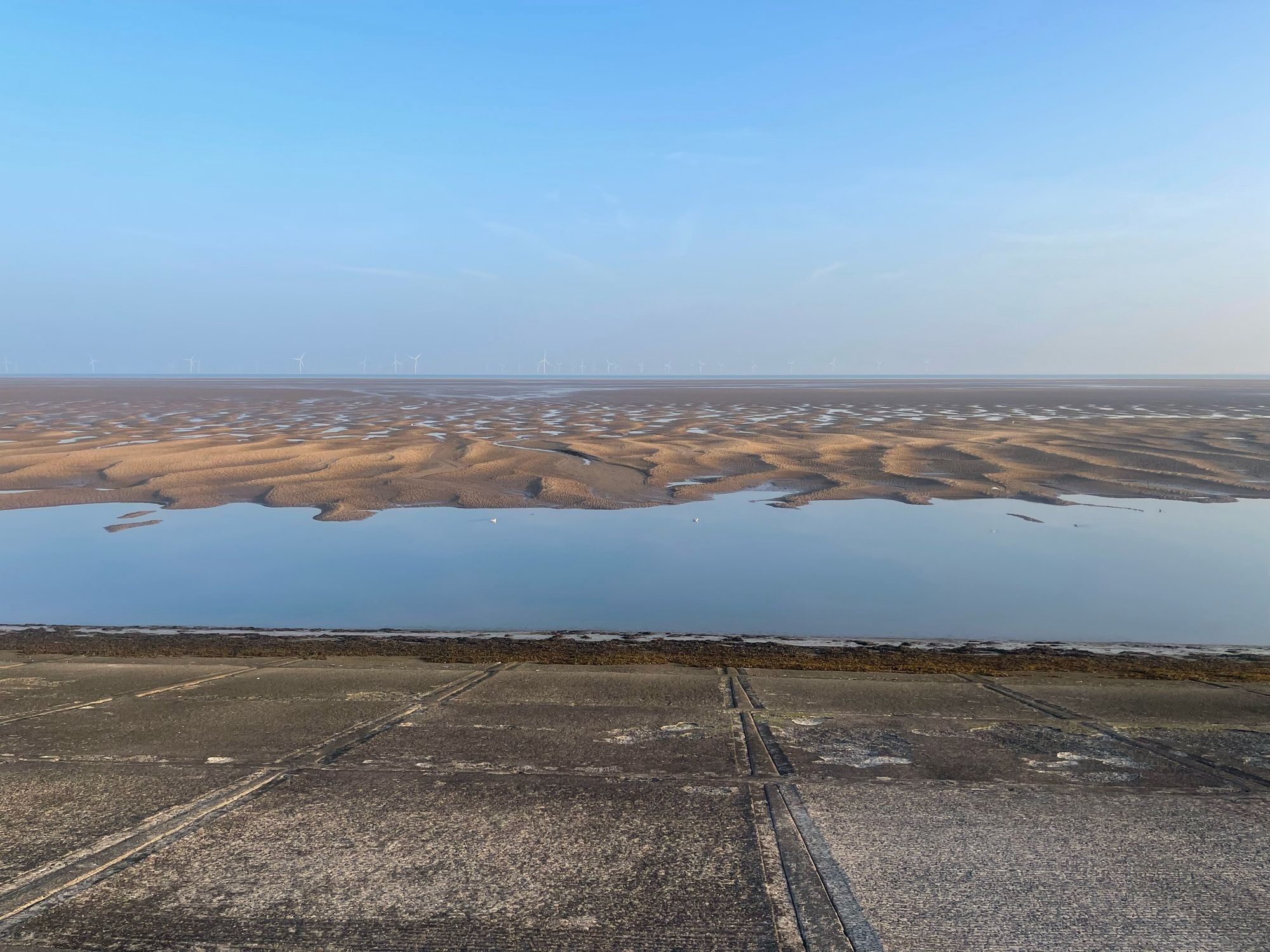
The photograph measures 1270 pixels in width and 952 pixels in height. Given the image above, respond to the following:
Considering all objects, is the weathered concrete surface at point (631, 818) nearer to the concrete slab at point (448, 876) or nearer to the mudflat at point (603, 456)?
the concrete slab at point (448, 876)

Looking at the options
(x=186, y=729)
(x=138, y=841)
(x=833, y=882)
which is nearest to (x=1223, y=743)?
(x=833, y=882)

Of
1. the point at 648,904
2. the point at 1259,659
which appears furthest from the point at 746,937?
the point at 1259,659

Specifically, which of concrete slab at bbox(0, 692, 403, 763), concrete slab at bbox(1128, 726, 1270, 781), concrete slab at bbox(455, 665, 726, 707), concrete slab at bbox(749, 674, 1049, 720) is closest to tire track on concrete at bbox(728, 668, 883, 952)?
concrete slab at bbox(749, 674, 1049, 720)

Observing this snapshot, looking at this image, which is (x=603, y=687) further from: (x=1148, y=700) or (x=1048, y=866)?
(x=1148, y=700)

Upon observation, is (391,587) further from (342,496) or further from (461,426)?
(461,426)

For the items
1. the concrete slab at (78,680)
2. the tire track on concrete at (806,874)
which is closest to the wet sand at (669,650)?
the concrete slab at (78,680)

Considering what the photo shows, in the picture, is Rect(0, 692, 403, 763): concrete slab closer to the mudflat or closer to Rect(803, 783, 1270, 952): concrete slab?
Rect(803, 783, 1270, 952): concrete slab
